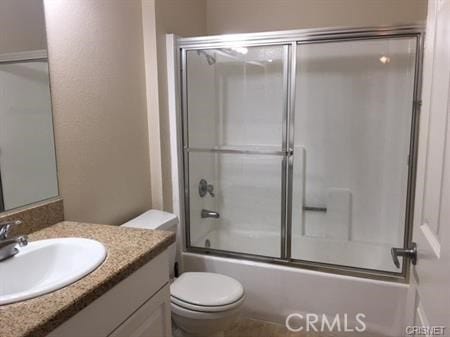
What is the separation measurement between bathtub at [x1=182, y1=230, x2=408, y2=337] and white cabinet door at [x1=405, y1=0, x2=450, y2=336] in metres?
1.04

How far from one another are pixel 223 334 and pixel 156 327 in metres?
0.97

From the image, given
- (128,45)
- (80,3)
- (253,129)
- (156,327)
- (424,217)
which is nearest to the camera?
(424,217)

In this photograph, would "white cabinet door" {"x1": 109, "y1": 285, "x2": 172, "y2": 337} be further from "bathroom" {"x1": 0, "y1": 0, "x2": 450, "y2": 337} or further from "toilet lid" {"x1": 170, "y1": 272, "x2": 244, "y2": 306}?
"toilet lid" {"x1": 170, "y1": 272, "x2": 244, "y2": 306}

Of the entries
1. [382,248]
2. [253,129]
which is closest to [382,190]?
[382,248]

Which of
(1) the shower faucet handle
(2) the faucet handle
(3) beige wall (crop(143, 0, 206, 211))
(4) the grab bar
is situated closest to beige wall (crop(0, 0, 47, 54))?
(2) the faucet handle

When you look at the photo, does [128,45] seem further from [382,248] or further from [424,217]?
[382,248]

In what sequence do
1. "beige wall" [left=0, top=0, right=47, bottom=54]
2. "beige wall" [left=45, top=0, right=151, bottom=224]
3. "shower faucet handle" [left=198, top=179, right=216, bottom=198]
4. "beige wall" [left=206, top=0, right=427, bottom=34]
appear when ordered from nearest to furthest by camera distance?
"beige wall" [left=0, top=0, right=47, bottom=54]
"beige wall" [left=45, top=0, right=151, bottom=224]
"beige wall" [left=206, top=0, right=427, bottom=34]
"shower faucet handle" [left=198, top=179, right=216, bottom=198]

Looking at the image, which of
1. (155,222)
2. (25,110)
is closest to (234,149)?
(155,222)

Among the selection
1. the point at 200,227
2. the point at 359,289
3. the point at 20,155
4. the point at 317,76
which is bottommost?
the point at 359,289

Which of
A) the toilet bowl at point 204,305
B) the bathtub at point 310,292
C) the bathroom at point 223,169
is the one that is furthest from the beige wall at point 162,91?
the toilet bowl at point 204,305

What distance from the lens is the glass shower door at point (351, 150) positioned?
2.54m

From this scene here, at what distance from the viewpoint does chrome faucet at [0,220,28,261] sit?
1.18m

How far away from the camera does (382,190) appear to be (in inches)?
105

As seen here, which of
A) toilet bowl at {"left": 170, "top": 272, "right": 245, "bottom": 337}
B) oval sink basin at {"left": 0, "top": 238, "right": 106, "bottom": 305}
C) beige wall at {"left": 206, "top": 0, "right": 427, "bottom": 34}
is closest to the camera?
oval sink basin at {"left": 0, "top": 238, "right": 106, "bottom": 305}
